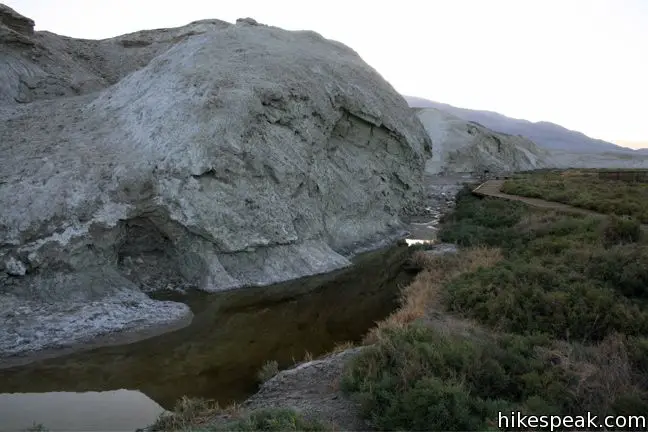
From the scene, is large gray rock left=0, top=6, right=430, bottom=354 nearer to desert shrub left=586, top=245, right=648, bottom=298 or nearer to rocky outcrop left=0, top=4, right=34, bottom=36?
rocky outcrop left=0, top=4, right=34, bottom=36

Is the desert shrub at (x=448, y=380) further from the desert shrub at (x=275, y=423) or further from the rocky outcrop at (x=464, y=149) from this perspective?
the rocky outcrop at (x=464, y=149)

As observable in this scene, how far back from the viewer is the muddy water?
10789 mm

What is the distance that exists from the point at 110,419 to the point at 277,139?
14.8 m

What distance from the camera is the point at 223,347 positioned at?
519 inches

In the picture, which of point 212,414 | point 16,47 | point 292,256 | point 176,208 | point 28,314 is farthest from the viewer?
point 16,47

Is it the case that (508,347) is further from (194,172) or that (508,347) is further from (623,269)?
(194,172)

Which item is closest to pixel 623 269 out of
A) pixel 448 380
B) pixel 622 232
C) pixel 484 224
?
pixel 622 232

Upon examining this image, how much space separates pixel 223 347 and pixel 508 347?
6.93 m

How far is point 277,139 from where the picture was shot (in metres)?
22.5

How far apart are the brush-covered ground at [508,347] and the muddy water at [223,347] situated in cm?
140

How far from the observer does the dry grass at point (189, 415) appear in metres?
8.79

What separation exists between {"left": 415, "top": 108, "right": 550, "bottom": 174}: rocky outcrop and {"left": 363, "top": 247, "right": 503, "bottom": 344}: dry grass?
54.5 metres

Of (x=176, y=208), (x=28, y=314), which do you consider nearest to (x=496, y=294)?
(x=176, y=208)

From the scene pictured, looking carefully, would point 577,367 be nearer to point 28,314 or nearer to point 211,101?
point 28,314
